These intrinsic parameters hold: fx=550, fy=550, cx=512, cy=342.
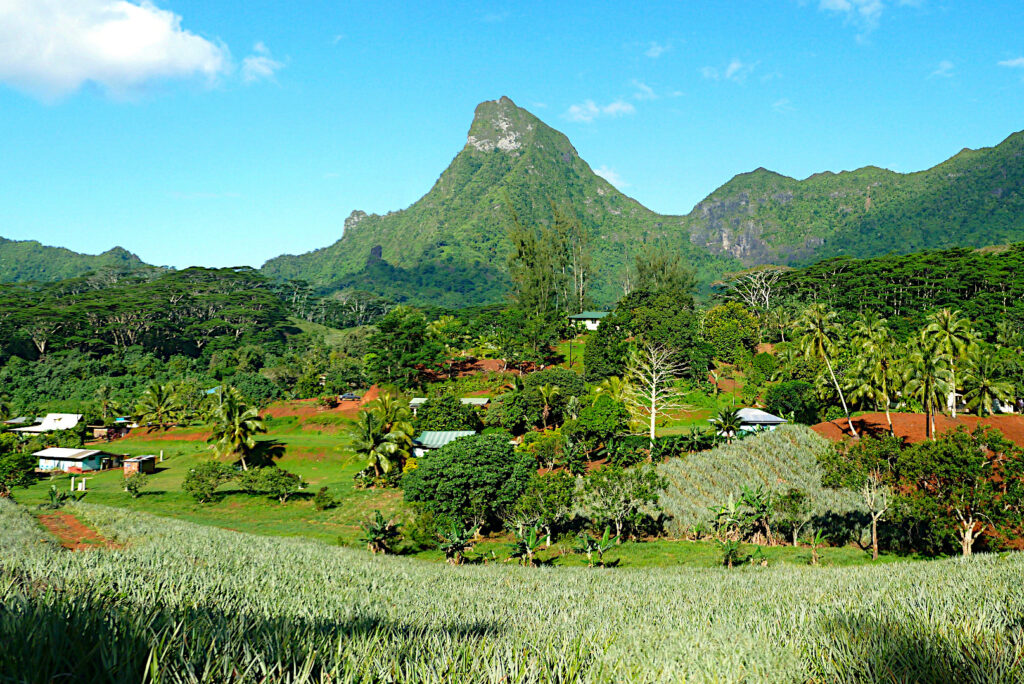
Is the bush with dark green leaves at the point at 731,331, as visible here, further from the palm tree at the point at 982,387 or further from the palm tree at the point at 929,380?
the palm tree at the point at 929,380

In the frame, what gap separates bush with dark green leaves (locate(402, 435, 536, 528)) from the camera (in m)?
30.5

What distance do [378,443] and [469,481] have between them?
15.4 meters

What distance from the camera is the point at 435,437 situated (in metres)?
48.1

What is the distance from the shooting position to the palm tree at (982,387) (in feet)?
Result: 137

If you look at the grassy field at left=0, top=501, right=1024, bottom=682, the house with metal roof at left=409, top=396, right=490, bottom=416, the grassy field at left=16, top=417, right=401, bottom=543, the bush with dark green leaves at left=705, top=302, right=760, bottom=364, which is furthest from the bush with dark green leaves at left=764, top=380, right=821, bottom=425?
the grassy field at left=0, top=501, right=1024, bottom=682

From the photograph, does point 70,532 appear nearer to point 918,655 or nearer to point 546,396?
point 918,655

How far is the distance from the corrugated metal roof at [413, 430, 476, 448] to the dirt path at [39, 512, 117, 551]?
2524cm

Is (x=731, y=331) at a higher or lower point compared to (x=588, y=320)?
lower

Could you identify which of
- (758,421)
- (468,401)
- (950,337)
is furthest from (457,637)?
(468,401)

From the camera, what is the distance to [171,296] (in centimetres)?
12162

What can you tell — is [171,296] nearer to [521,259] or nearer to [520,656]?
[521,259]

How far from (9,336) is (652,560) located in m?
119

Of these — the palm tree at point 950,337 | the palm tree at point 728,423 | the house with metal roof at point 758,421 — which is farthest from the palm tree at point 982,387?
the palm tree at point 728,423

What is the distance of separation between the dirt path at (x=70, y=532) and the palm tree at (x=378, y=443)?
19.8 m
